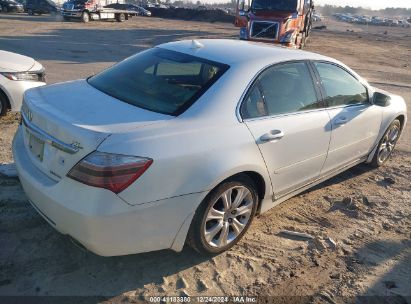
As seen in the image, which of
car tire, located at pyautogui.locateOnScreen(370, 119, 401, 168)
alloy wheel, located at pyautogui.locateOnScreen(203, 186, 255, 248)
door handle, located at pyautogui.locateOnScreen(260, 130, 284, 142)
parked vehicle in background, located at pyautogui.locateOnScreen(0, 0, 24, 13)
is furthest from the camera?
parked vehicle in background, located at pyautogui.locateOnScreen(0, 0, 24, 13)

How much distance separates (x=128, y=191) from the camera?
2.54 metres

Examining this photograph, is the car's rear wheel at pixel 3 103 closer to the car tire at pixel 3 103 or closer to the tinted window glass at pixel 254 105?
the car tire at pixel 3 103

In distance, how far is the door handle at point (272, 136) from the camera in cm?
325

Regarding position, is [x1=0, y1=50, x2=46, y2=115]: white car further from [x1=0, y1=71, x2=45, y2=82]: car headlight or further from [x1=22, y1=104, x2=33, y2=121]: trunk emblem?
[x1=22, y1=104, x2=33, y2=121]: trunk emblem

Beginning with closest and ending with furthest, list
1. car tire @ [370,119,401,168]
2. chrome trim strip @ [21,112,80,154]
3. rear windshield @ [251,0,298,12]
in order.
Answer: chrome trim strip @ [21,112,80,154] → car tire @ [370,119,401,168] → rear windshield @ [251,0,298,12]

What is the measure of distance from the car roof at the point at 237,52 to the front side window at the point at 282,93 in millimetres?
94

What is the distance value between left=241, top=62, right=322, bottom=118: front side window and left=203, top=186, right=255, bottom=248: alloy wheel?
2.10ft

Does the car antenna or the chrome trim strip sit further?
the car antenna

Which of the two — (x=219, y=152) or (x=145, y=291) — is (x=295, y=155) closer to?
(x=219, y=152)

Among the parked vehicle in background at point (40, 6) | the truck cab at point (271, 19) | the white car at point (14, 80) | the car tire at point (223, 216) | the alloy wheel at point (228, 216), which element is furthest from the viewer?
the parked vehicle in background at point (40, 6)

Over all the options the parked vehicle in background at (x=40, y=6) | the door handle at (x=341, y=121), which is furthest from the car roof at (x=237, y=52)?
the parked vehicle in background at (x=40, y=6)

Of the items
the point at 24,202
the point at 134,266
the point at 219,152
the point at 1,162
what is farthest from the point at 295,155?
the point at 1,162

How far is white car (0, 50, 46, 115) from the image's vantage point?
565 cm

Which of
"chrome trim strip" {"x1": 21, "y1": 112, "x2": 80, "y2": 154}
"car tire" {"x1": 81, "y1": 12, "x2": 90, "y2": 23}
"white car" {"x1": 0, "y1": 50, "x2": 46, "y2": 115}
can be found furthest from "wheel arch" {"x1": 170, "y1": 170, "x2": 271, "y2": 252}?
"car tire" {"x1": 81, "y1": 12, "x2": 90, "y2": 23}
